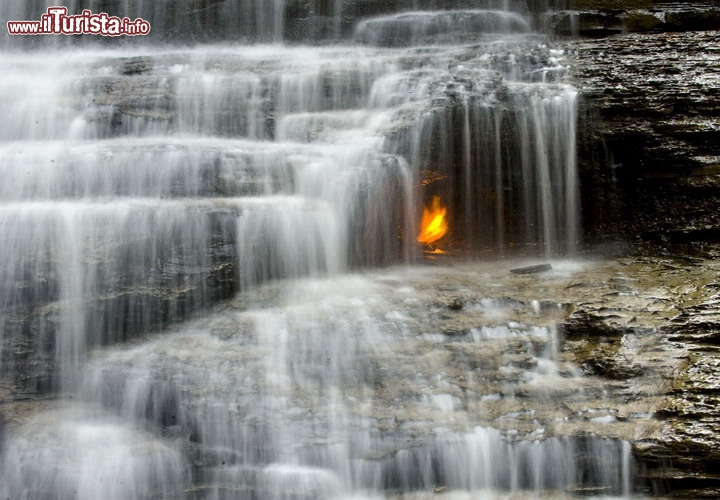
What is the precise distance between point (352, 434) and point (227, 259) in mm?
2576

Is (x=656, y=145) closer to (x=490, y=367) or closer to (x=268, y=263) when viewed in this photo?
(x=490, y=367)

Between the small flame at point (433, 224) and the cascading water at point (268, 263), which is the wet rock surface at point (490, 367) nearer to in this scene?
the cascading water at point (268, 263)

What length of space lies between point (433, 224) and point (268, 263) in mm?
2551

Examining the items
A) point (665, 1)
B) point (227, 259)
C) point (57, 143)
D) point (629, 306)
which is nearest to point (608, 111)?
point (629, 306)

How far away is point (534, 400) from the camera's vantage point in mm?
6086

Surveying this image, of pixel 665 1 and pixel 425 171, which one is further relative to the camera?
pixel 665 1

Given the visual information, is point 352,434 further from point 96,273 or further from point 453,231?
point 453,231

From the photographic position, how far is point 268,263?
7832mm

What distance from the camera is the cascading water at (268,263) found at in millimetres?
5805

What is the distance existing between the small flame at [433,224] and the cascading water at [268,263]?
0.55ft
